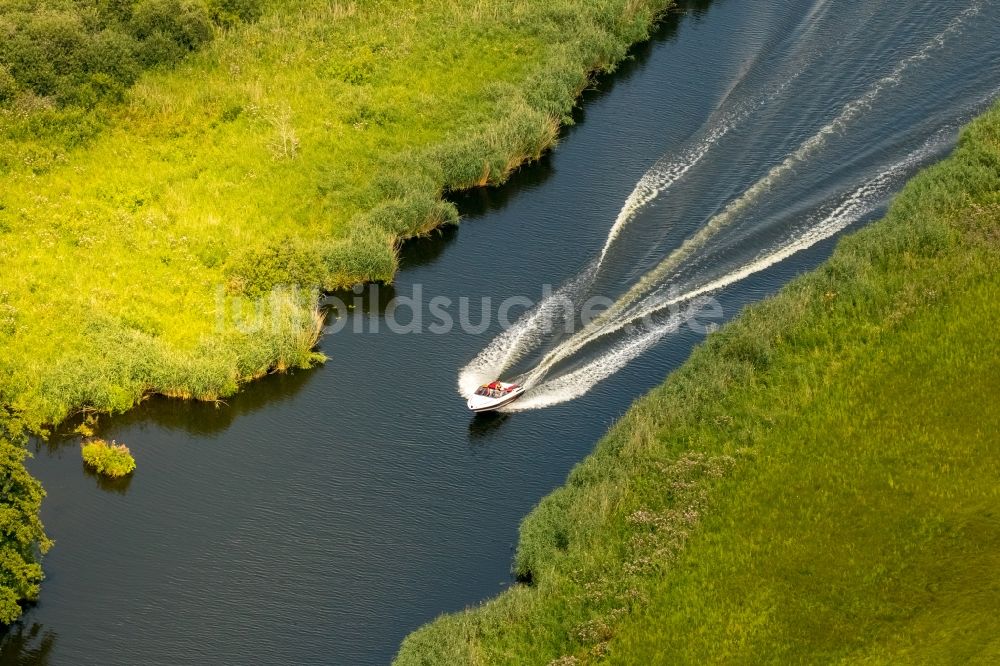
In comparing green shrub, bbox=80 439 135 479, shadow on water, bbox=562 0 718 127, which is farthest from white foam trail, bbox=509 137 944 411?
shadow on water, bbox=562 0 718 127

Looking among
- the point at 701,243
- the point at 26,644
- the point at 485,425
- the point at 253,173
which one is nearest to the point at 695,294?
the point at 701,243

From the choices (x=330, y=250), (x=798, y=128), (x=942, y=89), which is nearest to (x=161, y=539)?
(x=330, y=250)

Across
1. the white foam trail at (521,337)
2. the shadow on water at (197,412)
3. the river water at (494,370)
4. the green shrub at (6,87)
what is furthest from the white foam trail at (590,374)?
the green shrub at (6,87)

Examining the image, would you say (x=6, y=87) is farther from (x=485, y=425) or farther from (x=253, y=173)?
(x=485, y=425)

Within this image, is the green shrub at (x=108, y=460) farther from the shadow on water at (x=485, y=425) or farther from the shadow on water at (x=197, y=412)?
the shadow on water at (x=485, y=425)

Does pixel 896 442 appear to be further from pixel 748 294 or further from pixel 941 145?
pixel 941 145

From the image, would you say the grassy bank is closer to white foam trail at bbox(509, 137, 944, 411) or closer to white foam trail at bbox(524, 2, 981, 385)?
white foam trail at bbox(509, 137, 944, 411)

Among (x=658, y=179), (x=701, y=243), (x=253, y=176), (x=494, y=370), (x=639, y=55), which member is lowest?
(x=494, y=370)
